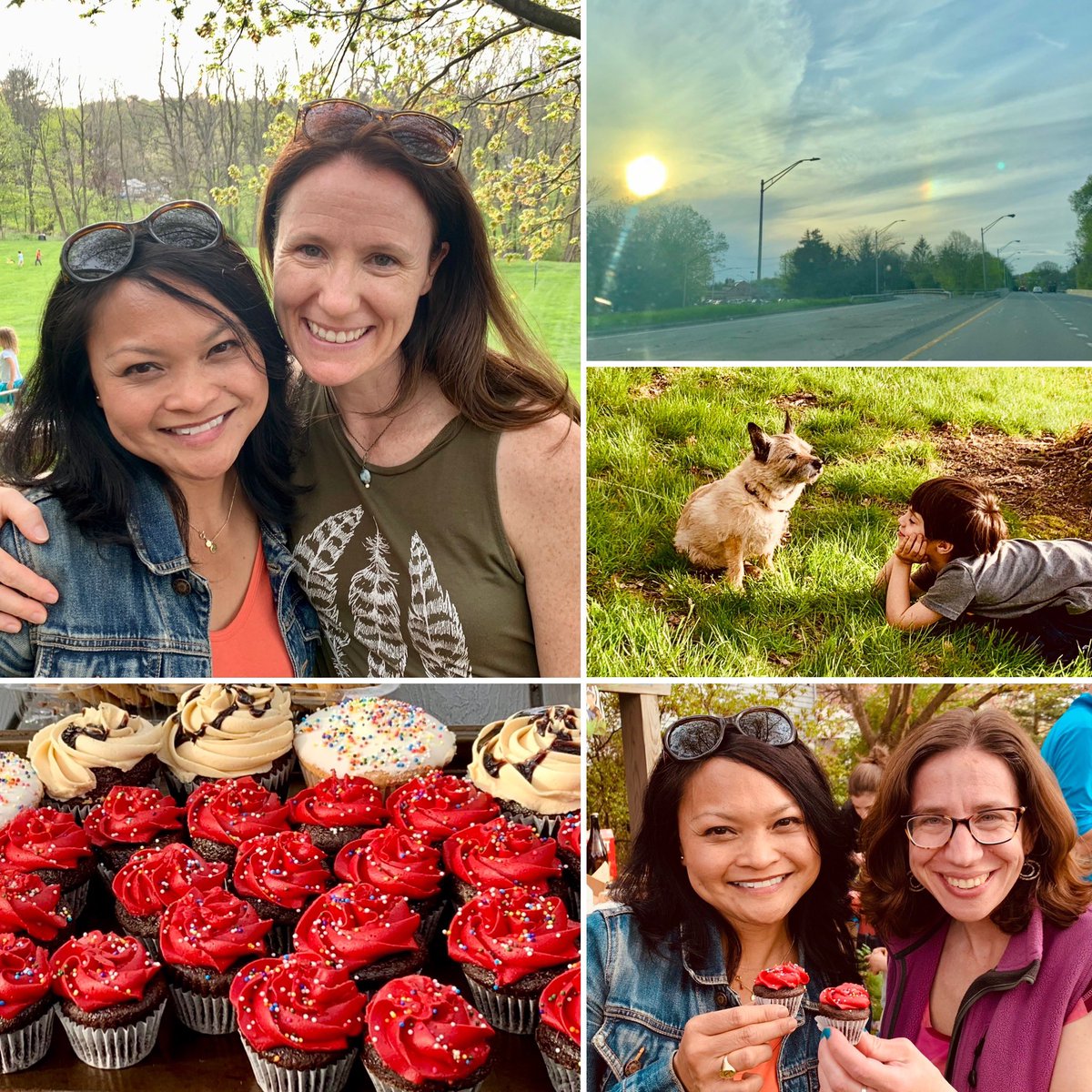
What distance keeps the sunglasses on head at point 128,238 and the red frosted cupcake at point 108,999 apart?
1.42 metres

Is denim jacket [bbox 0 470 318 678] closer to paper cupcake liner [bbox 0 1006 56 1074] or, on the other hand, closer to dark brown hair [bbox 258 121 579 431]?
dark brown hair [bbox 258 121 579 431]

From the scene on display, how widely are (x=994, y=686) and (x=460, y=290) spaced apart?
1350mm

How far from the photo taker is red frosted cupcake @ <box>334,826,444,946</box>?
7.86ft

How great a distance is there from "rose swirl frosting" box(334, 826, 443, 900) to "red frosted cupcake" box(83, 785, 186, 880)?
1.54ft

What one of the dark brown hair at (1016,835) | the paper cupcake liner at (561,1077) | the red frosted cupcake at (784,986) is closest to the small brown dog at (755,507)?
the dark brown hair at (1016,835)

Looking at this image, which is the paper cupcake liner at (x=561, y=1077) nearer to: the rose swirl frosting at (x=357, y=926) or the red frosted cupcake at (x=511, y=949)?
the red frosted cupcake at (x=511, y=949)

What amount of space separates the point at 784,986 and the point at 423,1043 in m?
0.75

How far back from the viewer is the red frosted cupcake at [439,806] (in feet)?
8.36

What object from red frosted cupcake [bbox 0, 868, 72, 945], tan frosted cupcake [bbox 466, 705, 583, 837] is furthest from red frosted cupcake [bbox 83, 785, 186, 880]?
tan frosted cupcake [bbox 466, 705, 583, 837]

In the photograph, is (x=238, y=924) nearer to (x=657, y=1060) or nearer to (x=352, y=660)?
(x=352, y=660)

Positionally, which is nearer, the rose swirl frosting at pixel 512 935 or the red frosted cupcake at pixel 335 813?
the rose swirl frosting at pixel 512 935

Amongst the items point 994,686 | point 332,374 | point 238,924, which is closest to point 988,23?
point 994,686

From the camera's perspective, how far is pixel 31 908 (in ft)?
7.50

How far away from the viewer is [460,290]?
2.10 meters
